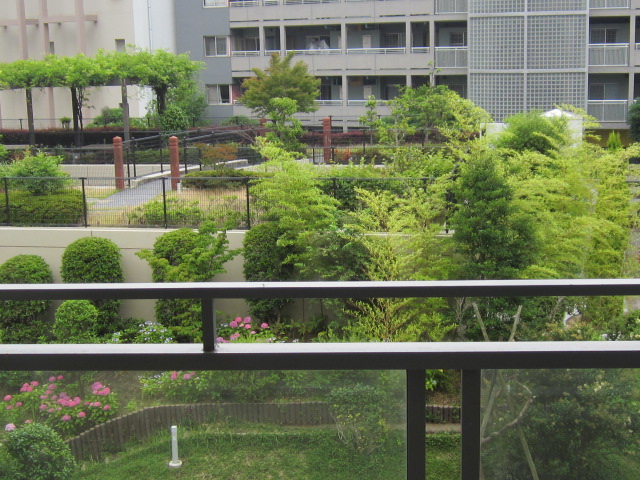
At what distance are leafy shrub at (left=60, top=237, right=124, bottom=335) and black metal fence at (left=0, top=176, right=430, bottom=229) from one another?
39.4 inches

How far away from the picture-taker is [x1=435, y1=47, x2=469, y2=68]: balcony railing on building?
34219 millimetres

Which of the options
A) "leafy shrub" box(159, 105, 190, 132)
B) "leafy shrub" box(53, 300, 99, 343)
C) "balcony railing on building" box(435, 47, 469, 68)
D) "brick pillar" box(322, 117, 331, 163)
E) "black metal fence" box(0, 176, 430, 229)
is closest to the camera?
"leafy shrub" box(53, 300, 99, 343)

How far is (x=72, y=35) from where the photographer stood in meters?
36.4

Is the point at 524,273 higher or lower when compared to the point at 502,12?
lower

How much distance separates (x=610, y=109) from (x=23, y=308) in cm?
2511

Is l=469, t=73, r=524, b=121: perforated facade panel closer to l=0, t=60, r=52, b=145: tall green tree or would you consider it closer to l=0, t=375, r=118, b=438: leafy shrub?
l=0, t=60, r=52, b=145: tall green tree

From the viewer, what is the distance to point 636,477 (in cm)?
216

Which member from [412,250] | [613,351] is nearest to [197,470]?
[613,351]

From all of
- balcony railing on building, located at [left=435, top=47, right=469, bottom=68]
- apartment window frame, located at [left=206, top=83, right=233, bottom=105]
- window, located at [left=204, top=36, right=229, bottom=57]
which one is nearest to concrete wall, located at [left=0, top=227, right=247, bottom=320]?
balcony railing on building, located at [left=435, top=47, right=469, bottom=68]

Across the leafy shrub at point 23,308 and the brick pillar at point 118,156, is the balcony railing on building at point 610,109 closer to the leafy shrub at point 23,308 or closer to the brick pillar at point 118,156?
the brick pillar at point 118,156

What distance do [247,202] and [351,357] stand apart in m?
Answer: 12.7

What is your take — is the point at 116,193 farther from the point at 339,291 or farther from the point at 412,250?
the point at 339,291

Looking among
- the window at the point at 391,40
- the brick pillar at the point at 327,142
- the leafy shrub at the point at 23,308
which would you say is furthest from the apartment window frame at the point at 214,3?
the leafy shrub at the point at 23,308

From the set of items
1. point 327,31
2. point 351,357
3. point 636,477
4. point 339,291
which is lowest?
point 636,477
